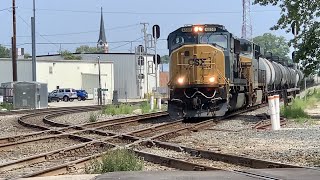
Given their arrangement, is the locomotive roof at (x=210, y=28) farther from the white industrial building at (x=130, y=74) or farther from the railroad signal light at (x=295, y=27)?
the white industrial building at (x=130, y=74)

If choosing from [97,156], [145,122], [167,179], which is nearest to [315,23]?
[145,122]

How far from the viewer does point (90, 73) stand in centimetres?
7825

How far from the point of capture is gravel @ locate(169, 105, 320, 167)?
10720 mm

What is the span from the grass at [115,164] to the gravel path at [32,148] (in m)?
3.22

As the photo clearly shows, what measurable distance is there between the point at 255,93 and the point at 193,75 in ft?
25.4

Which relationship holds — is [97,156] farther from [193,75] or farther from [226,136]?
[193,75]

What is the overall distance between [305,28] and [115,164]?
594 inches

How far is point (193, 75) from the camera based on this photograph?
20344mm

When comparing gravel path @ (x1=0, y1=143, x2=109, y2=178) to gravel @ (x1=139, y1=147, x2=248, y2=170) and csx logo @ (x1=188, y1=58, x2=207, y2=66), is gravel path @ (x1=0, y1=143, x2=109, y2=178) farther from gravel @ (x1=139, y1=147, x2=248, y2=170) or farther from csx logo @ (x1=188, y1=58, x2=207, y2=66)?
csx logo @ (x1=188, y1=58, x2=207, y2=66)

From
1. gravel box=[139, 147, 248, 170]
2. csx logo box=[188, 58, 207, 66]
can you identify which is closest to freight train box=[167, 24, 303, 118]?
csx logo box=[188, 58, 207, 66]

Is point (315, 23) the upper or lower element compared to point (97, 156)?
upper

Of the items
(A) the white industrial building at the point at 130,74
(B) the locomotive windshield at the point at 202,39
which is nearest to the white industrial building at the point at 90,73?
(A) the white industrial building at the point at 130,74

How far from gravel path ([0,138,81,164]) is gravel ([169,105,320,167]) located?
128 inches

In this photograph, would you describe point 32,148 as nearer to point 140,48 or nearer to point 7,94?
point 7,94
